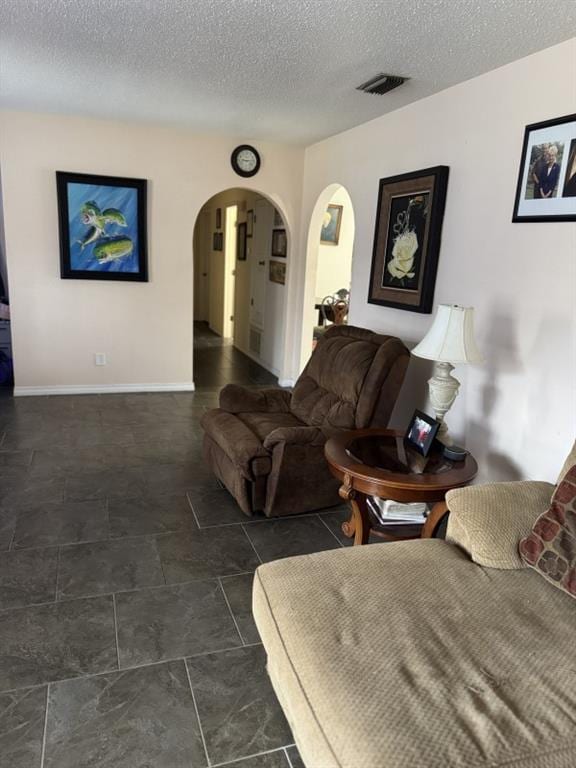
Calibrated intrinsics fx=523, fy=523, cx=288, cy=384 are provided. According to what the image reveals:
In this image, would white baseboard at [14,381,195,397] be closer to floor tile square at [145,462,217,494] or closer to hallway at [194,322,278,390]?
hallway at [194,322,278,390]

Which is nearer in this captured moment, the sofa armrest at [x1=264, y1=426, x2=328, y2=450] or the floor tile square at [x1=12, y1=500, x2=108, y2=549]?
the floor tile square at [x1=12, y1=500, x2=108, y2=549]

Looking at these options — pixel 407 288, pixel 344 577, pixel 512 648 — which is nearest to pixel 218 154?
pixel 407 288

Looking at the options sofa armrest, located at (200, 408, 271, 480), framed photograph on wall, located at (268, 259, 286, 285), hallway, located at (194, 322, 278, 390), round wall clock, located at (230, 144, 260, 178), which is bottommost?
hallway, located at (194, 322, 278, 390)

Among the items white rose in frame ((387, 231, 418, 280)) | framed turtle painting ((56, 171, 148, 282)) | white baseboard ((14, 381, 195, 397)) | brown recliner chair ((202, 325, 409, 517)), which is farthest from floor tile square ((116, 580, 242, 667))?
framed turtle painting ((56, 171, 148, 282))

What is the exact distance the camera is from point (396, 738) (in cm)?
112

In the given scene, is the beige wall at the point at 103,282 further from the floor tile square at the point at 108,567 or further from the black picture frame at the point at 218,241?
the black picture frame at the point at 218,241

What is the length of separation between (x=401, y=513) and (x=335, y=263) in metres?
4.65

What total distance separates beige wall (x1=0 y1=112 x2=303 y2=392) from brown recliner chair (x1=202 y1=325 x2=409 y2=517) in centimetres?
213

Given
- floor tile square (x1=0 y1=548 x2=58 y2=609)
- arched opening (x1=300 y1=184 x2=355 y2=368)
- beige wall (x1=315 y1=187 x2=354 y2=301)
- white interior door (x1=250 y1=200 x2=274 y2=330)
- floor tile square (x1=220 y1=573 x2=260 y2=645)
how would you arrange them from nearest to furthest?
floor tile square (x1=220 y1=573 x2=260 y2=645), floor tile square (x1=0 y1=548 x2=58 y2=609), arched opening (x1=300 y1=184 x2=355 y2=368), white interior door (x1=250 y1=200 x2=274 y2=330), beige wall (x1=315 y1=187 x2=354 y2=301)

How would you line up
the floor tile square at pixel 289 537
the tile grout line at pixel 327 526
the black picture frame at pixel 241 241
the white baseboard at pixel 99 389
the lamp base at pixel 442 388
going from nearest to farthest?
the lamp base at pixel 442 388 → the floor tile square at pixel 289 537 → the tile grout line at pixel 327 526 → the white baseboard at pixel 99 389 → the black picture frame at pixel 241 241

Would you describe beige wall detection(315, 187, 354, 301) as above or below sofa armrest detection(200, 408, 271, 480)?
above

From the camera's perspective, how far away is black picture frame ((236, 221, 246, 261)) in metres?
7.21

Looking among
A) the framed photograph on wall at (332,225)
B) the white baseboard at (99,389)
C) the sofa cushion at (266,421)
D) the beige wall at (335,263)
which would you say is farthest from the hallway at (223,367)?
the sofa cushion at (266,421)

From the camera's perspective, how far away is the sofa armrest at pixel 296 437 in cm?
275
